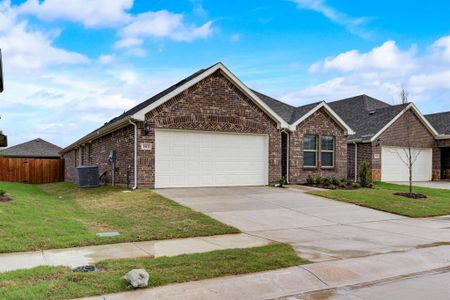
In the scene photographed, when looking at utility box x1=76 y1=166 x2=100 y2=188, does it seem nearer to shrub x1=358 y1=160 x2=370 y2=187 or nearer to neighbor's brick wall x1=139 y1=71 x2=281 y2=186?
neighbor's brick wall x1=139 y1=71 x2=281 y2=186

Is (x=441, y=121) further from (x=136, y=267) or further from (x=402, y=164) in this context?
(x=136, y=267)

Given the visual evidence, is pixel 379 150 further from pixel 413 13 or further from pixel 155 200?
pixel 155 200

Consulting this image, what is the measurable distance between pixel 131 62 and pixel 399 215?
12405 millimetres

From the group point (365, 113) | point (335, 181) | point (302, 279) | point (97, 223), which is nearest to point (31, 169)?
point (335, 181)

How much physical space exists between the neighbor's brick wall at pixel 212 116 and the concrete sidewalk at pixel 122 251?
26.5 feet

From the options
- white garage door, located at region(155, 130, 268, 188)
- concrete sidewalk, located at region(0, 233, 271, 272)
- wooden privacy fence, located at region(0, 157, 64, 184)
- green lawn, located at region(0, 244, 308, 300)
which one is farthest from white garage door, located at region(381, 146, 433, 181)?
wooden privacy fence, located at region(0, 157, 64, 184)

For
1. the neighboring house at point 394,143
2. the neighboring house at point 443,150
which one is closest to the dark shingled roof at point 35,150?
the neighboring house at point 394,143

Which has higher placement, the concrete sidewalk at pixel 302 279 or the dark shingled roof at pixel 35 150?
the dark shingled roof at pixel 35 150

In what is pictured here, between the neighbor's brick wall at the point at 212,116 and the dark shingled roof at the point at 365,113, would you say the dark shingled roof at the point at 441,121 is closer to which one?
the dark shingled roof at the point at 365,113

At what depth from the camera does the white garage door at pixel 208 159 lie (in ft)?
54.6

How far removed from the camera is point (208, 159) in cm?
1753

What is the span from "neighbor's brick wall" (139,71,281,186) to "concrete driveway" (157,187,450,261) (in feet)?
7.32

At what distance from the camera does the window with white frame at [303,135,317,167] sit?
20.8 m

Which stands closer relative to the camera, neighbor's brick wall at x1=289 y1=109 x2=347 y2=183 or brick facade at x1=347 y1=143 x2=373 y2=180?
neighbor's brick wall at x1=289 y1=109 x2=347 y2=183
